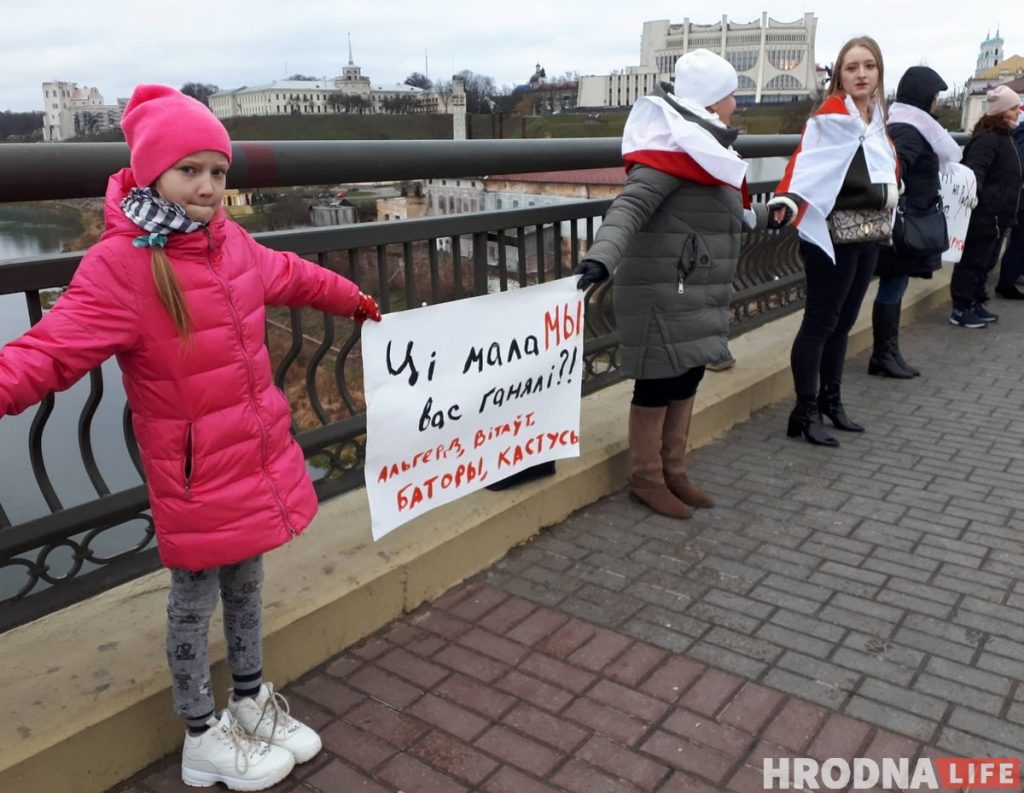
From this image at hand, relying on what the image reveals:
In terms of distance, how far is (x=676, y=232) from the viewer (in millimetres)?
3740

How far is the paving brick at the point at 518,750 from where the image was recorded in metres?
2.57

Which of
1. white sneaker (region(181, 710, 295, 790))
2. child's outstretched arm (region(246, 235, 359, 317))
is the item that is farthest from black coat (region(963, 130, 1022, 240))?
white sneaker (region(181, 710, 295, 790))

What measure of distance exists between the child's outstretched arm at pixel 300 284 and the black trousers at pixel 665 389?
5.34 feet

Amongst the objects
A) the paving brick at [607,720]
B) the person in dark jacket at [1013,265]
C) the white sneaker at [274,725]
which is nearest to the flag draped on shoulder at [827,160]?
the paving brick at [607,720]

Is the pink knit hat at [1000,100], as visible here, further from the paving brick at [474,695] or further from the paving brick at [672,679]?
the paving brick at [474,695]

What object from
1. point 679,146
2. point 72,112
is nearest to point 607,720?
point 679,146

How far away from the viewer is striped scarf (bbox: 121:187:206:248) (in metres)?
2.08

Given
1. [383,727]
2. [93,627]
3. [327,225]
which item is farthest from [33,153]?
[383,727]

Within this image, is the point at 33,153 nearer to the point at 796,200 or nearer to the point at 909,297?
the point at 796,200

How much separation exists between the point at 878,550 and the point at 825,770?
149 cm

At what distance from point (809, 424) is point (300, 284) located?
338 centimetres

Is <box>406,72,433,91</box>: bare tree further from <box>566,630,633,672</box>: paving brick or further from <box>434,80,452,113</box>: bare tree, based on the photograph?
<box>566,630,633,672</box>: paving brick

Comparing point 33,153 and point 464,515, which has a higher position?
point 33,153

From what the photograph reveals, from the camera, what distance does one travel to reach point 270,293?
2465 millimetres
